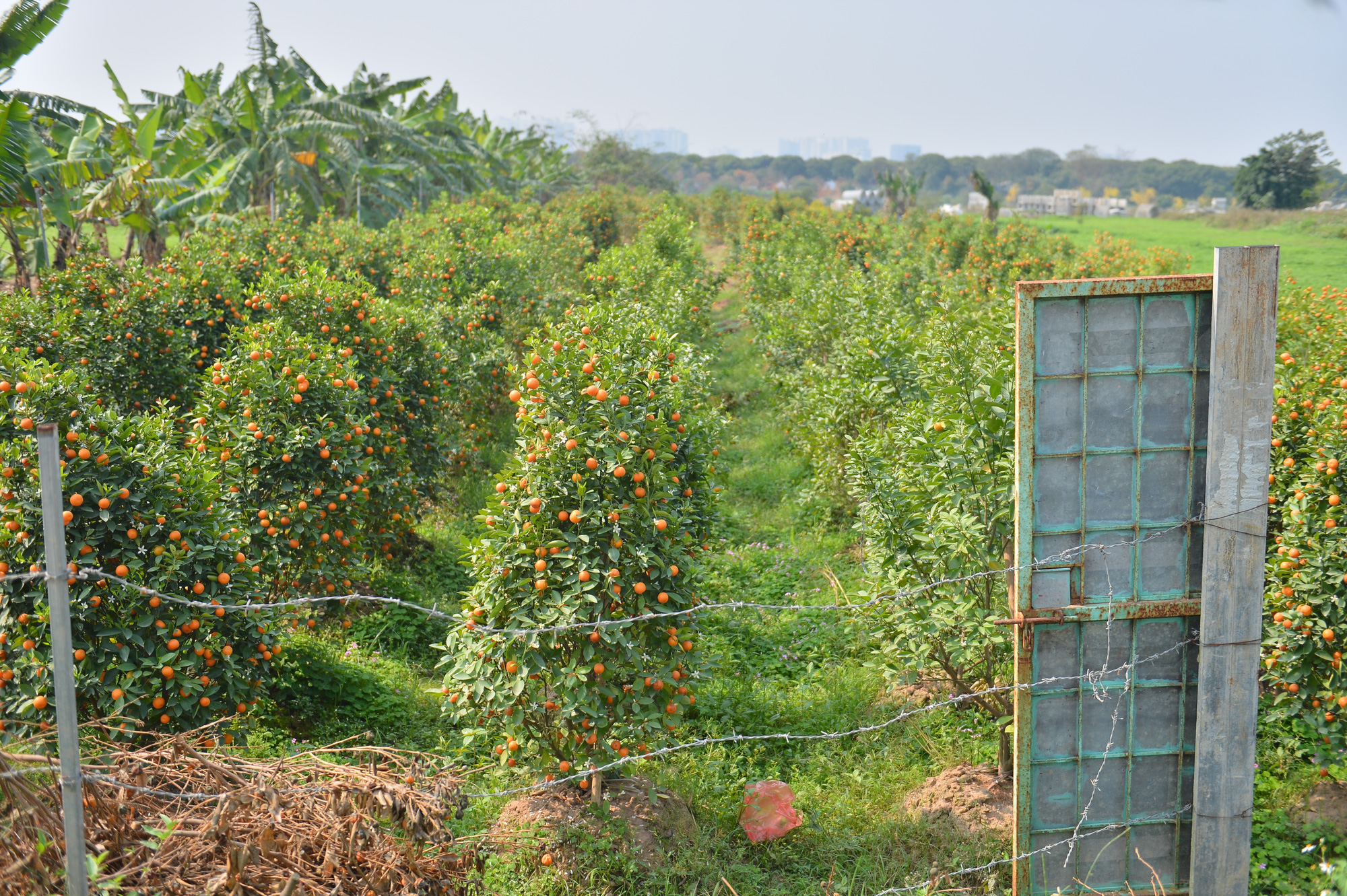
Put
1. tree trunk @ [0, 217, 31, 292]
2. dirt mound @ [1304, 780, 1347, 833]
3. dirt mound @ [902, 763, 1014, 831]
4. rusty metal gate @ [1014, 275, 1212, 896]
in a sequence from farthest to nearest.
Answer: tree trunk @ [0, 217, 31, 292] → dirt mound @ [902, 763, 1014, 831] → dirt mound @ [1304, 780, 1347, 833] → rusty metal gate @ [1014, 275, 1212, 896]

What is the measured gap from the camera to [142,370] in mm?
8297

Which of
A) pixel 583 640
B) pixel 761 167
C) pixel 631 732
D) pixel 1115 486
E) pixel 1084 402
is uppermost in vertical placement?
pixel 761 167

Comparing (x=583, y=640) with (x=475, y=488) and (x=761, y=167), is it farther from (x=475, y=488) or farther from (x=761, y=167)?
(x=761, y=167)

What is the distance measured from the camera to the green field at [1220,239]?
63.2 ft

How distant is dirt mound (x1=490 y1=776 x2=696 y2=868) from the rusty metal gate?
5.56 feet

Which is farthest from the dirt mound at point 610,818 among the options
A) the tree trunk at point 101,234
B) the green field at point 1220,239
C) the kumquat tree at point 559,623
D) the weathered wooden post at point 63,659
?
the tree trunk at point 101,234

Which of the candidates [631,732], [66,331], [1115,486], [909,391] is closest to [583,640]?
[631,732]

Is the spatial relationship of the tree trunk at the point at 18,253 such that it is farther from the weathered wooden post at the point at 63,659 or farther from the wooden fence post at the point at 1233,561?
the wooden fence post at the point at 1233,561

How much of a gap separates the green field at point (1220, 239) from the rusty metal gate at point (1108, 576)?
25.0ft

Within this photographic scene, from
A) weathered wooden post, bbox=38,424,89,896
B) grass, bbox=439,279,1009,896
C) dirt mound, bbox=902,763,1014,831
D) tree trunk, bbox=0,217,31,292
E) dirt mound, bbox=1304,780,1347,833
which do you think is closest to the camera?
weathered wooden post, bbox=38,424,89,896

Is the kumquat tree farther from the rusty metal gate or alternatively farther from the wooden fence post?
the wooden fence post

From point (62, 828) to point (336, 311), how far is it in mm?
5866

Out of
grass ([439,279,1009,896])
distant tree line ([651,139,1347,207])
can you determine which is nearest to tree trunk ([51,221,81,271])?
grass ([439,279,1009,896])

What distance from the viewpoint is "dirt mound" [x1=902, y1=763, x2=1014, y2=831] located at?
15.6 feet
